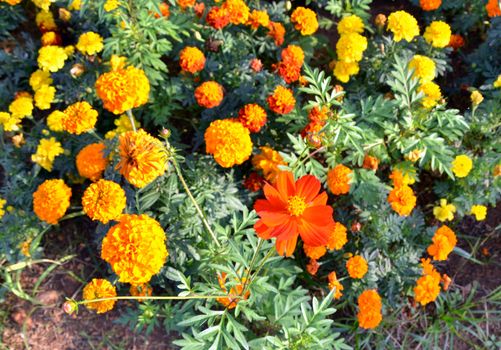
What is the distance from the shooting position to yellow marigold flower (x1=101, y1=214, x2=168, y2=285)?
1.78m

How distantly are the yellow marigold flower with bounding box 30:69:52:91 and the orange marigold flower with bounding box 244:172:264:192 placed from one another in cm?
144

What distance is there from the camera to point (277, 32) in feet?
9.53

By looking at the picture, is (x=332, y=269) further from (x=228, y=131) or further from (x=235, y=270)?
(x=228, y=131)

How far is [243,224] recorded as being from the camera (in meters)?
2.36

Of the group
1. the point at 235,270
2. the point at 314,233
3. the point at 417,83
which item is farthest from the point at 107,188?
the point at 417,83

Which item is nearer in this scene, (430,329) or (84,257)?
(430,329)

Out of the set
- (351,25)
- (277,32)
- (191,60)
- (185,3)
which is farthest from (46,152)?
(351,25)

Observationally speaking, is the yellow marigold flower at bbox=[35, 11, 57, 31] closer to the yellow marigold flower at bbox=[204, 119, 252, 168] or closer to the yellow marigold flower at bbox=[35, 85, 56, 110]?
the yellow marigold flower at bbox=[35, 85, 56, 110]

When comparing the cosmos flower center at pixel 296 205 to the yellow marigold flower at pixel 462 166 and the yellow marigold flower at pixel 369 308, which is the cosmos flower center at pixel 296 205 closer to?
the yellow marigold flower at pixel 369 308

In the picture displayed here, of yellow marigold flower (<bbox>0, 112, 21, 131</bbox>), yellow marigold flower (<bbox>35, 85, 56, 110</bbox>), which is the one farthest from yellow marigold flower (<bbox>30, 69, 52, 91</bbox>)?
yellow marigold flower (<bbox>0, 112, 21, 131</bbox>)

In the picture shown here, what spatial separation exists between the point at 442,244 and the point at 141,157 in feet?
5.98

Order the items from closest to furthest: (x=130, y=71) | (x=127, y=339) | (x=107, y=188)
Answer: (x=107, y=188) → (x=130, y=71) → (x=127, y=339)

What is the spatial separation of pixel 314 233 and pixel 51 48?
209cm

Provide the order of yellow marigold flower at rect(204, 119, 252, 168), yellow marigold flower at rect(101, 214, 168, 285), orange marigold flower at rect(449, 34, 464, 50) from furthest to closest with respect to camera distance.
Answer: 1. orange marigold flower at rect(449, 34, 464, 50)
2. yellow marigold flower at rect(204, 119, 252, 168)
3. yellow marigold flower at rect(101, 214, 168, 285)
